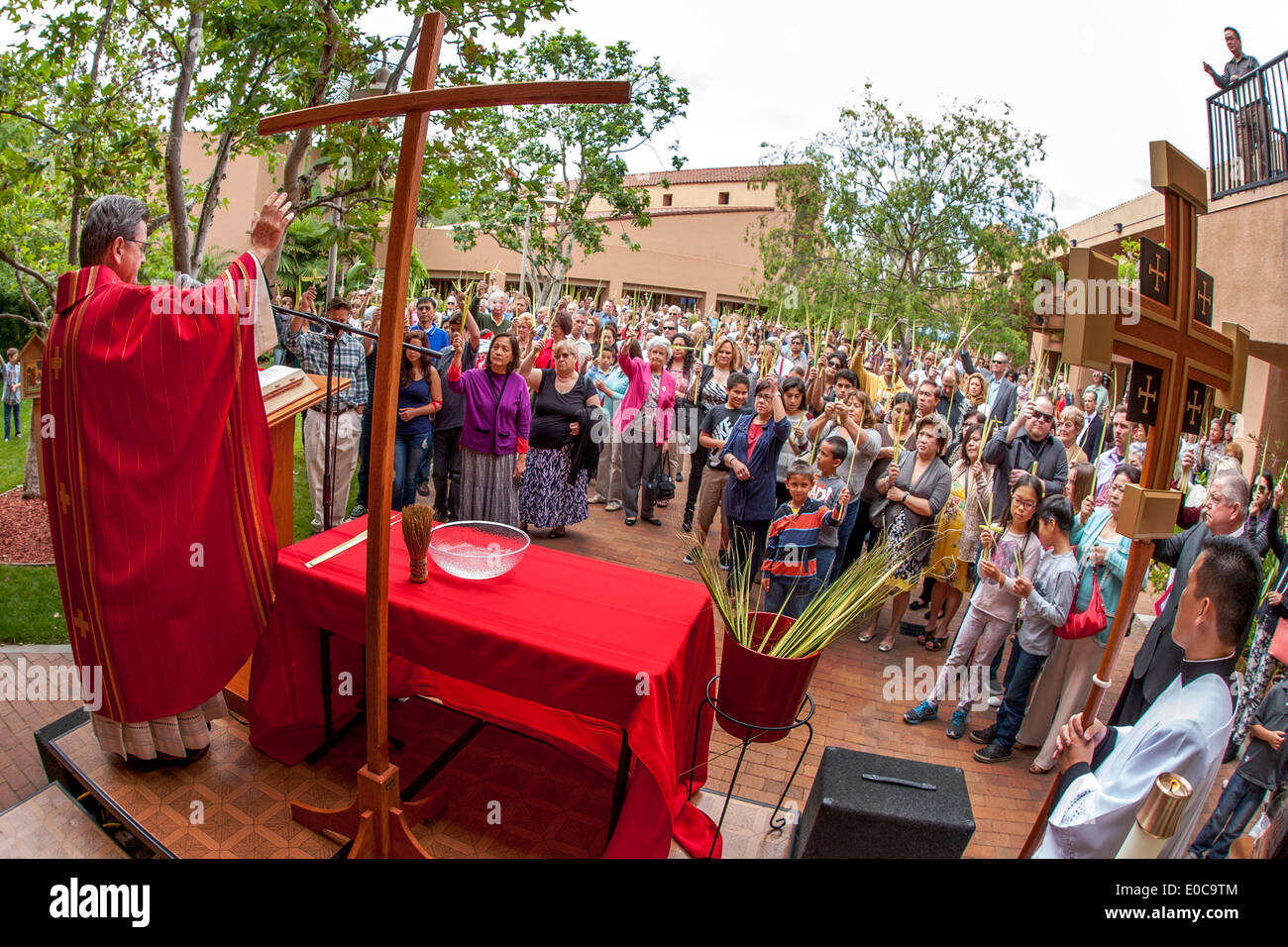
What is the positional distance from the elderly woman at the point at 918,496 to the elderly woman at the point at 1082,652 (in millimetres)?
1089

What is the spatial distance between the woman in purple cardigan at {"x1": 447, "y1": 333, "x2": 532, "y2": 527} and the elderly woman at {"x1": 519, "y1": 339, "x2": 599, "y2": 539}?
0.37m

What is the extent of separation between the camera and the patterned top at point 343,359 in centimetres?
651

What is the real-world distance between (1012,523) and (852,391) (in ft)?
6.23

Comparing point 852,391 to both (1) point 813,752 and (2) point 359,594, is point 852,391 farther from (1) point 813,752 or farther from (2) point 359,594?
(2) point 359,594

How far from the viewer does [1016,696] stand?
4566 millimetres

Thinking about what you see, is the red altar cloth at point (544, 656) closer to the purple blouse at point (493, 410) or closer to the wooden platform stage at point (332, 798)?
the wooden platform stage at point (332, 798)

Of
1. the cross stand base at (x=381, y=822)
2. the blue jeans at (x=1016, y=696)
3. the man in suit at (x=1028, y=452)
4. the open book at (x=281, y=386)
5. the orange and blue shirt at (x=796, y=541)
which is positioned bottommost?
the blue jeans at (x=1016, y=696)

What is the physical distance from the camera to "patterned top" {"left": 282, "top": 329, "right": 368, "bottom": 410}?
651cm

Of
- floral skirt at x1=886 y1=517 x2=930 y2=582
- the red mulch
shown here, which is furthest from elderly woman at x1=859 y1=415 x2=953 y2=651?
the red mulch

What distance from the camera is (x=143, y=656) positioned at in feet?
9.52

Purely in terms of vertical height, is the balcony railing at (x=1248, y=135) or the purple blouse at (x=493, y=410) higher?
the balcony railing at (x=1248, y=135)

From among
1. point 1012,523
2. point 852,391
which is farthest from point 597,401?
point 1012,523

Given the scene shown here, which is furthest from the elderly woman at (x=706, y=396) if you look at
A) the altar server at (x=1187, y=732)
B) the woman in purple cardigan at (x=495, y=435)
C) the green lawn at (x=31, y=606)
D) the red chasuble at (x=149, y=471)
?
the altar server at (x=1187, y=732)

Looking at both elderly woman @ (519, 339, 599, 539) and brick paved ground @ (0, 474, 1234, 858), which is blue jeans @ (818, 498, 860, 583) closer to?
brick paved ground @ (0, 474, 1234, 858)
